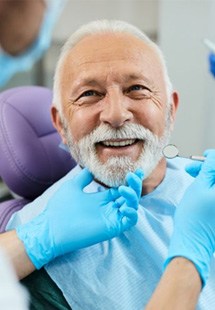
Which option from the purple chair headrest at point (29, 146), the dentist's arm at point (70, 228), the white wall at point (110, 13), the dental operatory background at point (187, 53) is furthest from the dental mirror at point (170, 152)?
the white wall at point (110, 13)

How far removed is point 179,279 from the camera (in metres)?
1.00

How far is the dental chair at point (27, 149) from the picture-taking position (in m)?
1.46

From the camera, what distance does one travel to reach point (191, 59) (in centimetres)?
242

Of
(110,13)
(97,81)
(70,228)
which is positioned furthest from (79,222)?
(110,13)

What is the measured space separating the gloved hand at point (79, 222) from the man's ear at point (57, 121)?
0.87ft

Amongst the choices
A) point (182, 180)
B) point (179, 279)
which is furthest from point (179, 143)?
point (179, 279)

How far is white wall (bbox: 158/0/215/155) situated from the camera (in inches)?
93.2

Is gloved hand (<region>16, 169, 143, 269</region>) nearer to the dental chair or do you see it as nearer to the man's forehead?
the dental chair

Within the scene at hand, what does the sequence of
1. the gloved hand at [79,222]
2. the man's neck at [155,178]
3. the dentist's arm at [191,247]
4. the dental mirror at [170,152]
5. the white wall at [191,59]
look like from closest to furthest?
the dentist's arm at [191,247] → the gloved hand at [79,222] → the dental mirror at [170,152] → the man's neck at [155,178] → the white wall at [191,59]

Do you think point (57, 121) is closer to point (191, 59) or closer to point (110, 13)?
point (191, 59)

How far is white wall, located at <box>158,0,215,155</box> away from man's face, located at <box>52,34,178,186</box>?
1090 mm

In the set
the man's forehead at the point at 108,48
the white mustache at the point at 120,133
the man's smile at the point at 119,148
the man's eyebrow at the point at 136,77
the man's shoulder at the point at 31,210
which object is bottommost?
the man's shoulder at the point at 31,210

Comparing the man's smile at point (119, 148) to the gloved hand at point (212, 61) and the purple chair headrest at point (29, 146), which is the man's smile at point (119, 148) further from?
the gloved hand at point (212, 61)

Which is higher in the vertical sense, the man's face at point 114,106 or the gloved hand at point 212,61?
the man's face at point 114,106
